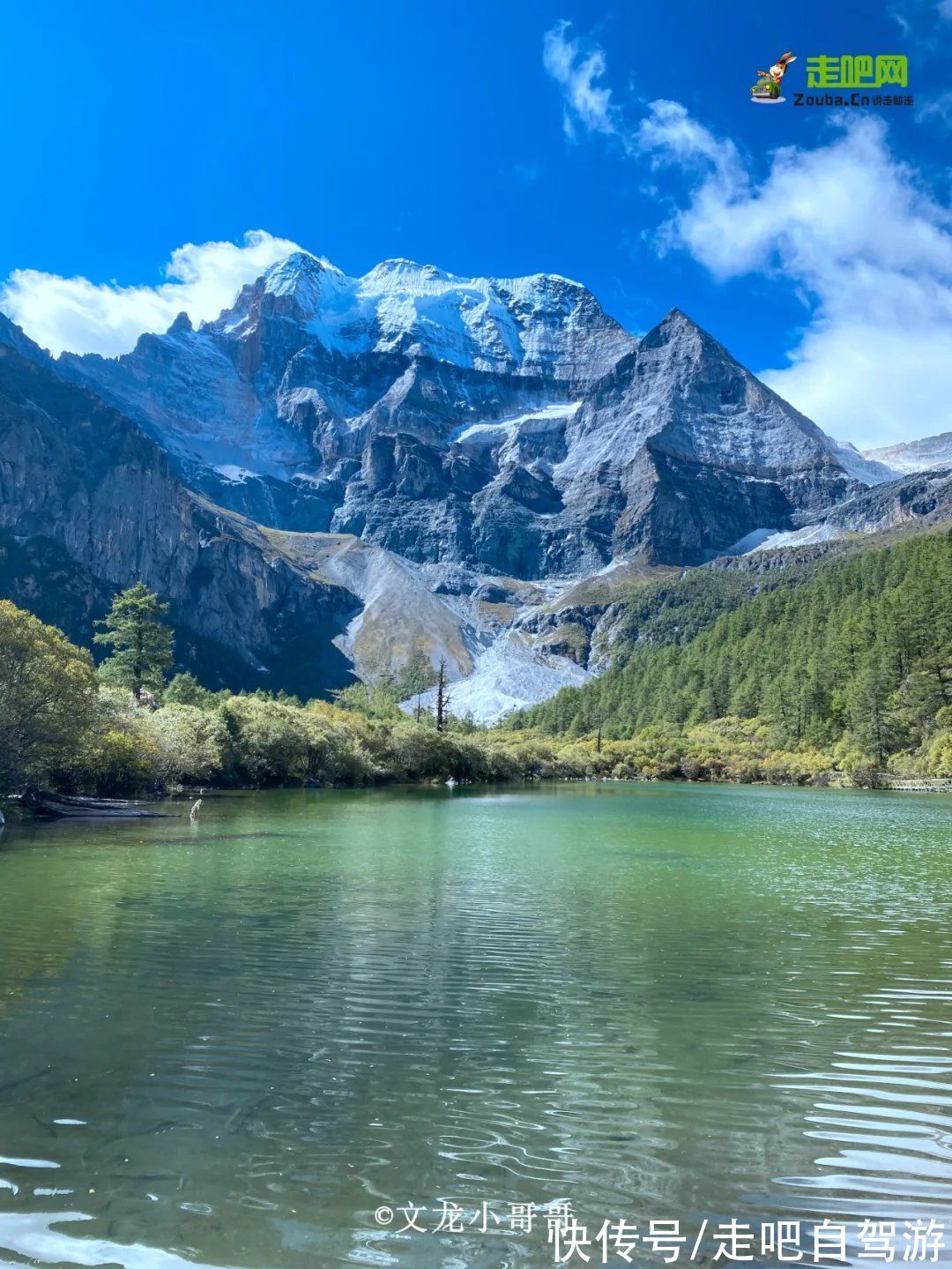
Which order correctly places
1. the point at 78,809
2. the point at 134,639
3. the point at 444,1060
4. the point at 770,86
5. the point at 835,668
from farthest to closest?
the point at 835,668 → the point at 134,639 → the point at 78,809 → the point at 770,86 → the point at 444,1060

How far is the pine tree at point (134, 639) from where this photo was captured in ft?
275

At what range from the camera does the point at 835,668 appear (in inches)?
5138

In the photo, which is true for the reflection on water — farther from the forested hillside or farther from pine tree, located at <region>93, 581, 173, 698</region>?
the forested hillside

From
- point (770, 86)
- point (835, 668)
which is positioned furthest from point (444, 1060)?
point (835, 668)

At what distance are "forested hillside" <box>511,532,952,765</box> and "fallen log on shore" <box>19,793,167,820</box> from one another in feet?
284

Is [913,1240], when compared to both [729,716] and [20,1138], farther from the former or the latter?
[729,716]

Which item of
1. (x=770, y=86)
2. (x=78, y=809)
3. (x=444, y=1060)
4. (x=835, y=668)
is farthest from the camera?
(x=835, y=668)

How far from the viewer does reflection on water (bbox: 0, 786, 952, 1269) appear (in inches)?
297

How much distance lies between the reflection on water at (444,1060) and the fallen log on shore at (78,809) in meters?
21.1

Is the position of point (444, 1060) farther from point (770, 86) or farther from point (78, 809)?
point (78, 809)

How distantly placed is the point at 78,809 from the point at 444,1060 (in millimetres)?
42562

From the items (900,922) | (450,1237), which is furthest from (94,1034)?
(900,922)

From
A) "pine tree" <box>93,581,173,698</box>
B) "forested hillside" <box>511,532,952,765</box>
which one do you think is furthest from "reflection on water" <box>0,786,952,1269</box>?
"forested hillside" <box>511,532,952,765</box>

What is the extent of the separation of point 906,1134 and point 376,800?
211 feet
